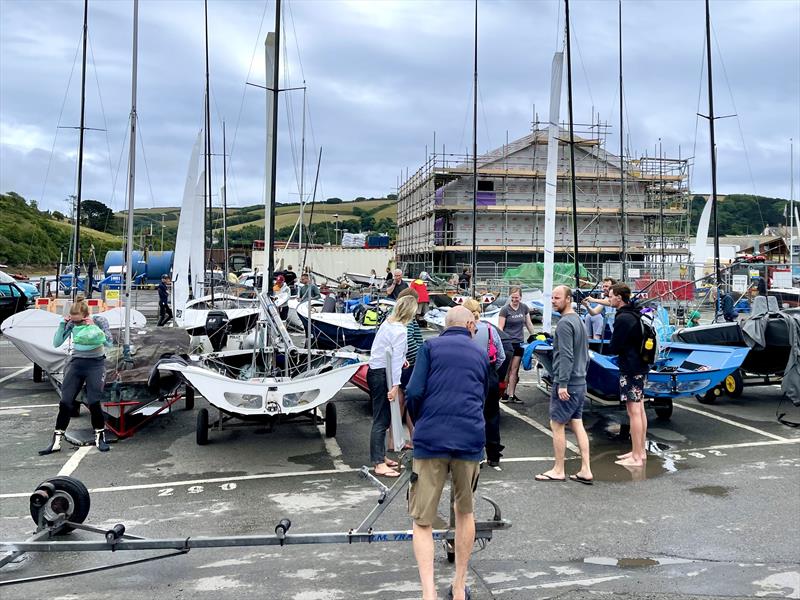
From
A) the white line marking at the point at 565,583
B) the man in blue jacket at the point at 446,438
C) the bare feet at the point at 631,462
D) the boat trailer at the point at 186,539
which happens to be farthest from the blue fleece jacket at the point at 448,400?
the bare feet at the point at 631,462

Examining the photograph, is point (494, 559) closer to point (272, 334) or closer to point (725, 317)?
point (272, 334)

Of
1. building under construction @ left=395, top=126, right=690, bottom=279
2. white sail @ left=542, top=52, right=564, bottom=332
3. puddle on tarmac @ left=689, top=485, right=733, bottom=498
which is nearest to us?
puddle on tarmac @ left=689, top=485, right=733, bottom=498

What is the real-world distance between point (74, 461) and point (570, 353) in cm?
579

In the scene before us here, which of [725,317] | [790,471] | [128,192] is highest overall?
[128,192]

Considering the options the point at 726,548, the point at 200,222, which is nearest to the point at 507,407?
the point at 726,548

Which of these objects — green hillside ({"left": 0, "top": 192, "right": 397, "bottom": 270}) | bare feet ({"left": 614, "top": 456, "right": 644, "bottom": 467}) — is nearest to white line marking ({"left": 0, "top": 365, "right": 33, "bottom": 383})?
green hillside ({"left": 0, "top": 192, "right": 397, "bottom": 270})

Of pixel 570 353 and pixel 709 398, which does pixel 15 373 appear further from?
pixel 709 398

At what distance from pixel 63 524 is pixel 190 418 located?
203 inches

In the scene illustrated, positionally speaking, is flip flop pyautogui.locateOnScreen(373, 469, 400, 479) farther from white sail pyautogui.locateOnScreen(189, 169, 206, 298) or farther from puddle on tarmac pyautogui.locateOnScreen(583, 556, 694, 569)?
white sail pyautogui.locateOnScreen(189, 169, 206, 298)

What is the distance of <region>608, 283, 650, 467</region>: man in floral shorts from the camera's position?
771 centimetres

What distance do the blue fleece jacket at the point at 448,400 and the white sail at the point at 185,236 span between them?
18403mm

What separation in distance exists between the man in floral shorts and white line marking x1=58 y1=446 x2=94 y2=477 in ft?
20.5

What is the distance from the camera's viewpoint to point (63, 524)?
5.27 m

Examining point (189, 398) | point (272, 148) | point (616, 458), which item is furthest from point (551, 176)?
point (189, 398)
